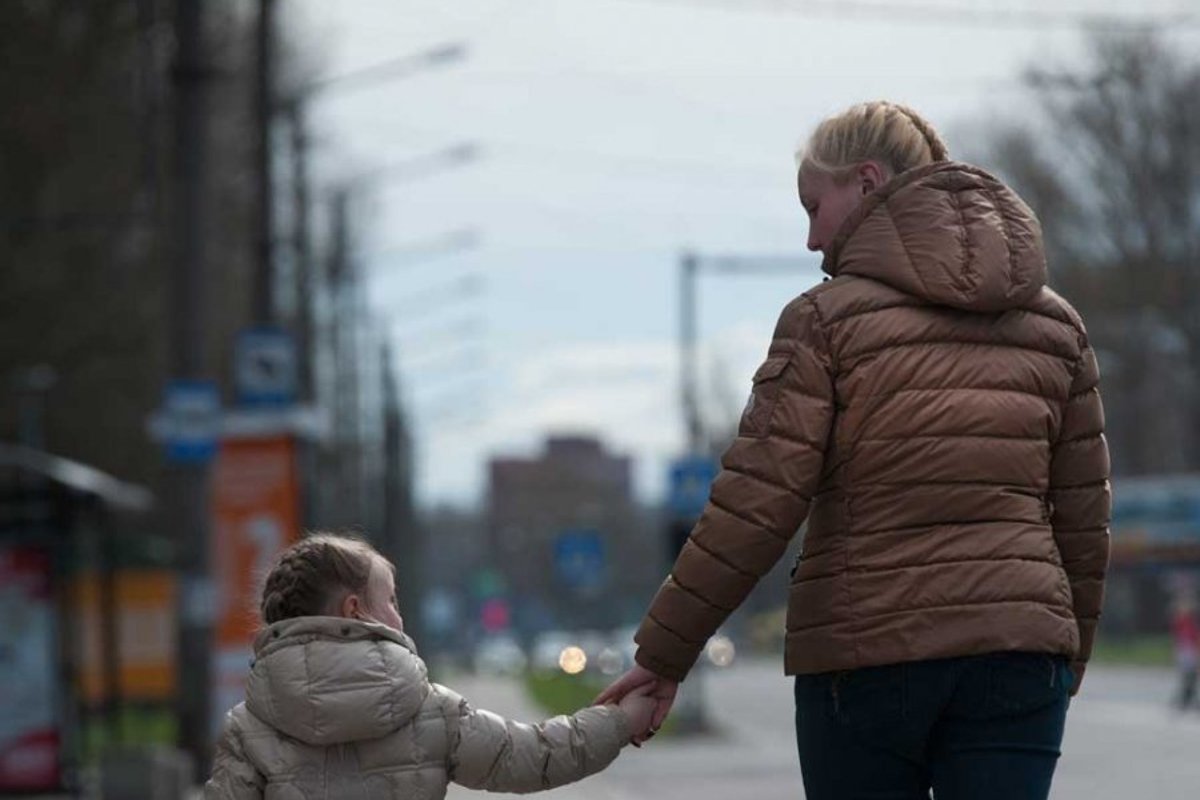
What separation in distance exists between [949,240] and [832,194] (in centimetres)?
27

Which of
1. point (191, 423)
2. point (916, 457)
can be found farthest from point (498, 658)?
point (916, 457)

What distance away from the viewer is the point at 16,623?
1995cm

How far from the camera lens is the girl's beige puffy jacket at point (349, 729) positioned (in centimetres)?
482

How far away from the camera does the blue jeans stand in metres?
4.55

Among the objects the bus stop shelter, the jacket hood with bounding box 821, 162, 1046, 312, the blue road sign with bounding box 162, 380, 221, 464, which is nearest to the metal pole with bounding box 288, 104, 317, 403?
the blue road sign with bounding box 162, 380, 221, 464

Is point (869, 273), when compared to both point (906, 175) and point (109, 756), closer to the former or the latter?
point (906, 175)

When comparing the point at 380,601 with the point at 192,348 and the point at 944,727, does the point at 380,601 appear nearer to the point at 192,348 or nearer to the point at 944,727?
the point at 944,727

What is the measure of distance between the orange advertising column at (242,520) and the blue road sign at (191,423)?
65cm

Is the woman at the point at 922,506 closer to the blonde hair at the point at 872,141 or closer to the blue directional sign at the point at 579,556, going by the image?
the blonde hair at the point at 872,141

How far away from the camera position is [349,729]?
4.80 m

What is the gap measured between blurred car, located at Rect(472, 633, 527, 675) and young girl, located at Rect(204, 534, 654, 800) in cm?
9972

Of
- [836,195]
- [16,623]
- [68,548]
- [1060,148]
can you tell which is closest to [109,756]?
[16,623]

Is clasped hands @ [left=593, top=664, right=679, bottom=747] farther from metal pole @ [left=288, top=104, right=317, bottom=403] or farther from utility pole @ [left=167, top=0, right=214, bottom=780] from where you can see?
metal pole @ [left=288, top=104, right=317, bottom=403]

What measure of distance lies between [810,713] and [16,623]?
15835 millimetres
